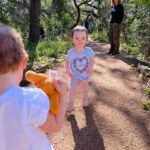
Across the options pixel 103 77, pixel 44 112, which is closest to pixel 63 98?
pixel 44 112

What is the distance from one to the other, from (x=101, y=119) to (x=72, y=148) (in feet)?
3.05

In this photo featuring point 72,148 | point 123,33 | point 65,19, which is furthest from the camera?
point 65,19

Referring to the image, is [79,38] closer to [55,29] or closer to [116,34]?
[116,34]

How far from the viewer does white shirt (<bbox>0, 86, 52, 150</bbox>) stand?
1.95 metres

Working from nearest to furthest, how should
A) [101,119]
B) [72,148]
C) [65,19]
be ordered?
[72,148]
[101,119]
[65,19]

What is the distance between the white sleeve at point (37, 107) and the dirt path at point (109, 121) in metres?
2.49

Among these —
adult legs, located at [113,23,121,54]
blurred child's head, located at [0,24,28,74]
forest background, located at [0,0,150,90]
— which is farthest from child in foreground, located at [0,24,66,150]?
adult legs, located at [113,23,121,54]

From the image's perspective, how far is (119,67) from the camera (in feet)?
26.6

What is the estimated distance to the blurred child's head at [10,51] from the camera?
1.86 meters

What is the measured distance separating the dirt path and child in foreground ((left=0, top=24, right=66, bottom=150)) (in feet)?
7.94

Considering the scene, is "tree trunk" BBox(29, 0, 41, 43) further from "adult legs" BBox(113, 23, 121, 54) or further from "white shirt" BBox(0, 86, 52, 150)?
"white shirt" BBox(0, 86, 52, 150)

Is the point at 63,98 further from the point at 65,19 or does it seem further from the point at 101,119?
the point at 65,19

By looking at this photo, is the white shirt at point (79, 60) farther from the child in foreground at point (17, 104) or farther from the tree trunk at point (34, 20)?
the tree trunk at point (34, 20)

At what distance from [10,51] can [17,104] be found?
28cm
